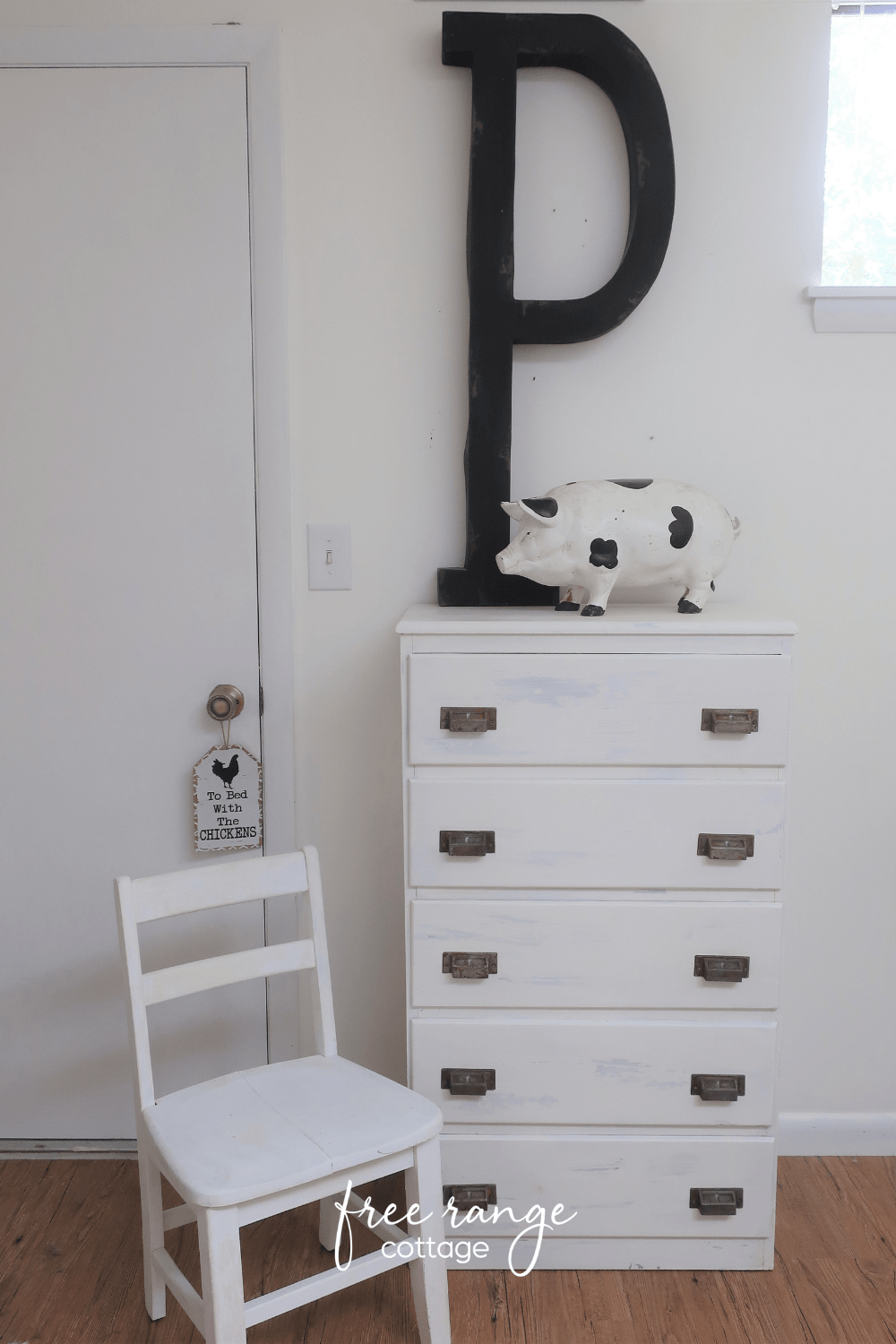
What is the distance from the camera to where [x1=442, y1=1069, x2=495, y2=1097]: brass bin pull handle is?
1518 mm

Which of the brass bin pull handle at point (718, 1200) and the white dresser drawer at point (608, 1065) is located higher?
the white dresser drawer at point (608, 1065)

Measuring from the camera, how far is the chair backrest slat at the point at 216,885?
1.46m

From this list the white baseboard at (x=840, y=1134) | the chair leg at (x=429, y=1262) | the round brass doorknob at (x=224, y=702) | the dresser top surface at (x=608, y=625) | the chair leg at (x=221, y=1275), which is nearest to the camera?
the chair leg at (x=221, y=1275)

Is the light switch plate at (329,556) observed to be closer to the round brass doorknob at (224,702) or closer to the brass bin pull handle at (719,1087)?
the round brass doorknob at (224,702)

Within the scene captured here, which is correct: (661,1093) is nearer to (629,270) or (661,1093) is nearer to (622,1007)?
(622,1007)

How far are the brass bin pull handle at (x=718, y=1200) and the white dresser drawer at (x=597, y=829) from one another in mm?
508

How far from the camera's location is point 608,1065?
4.98 ft

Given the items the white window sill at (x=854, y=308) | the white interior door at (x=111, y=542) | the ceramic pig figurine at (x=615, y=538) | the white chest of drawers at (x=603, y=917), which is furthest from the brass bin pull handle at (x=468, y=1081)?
the white window sill at (x=854, y=308)

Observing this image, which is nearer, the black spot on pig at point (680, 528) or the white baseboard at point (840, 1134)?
the black spot on pig at point (680, 528)

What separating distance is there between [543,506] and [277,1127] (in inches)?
39.5

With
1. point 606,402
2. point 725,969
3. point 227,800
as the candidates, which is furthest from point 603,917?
point 606,402

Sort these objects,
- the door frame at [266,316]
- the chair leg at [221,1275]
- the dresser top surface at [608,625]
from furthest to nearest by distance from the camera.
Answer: the door frame at [266,316] → the dresser top surface at [608,625] → the chair leg at [221,1275]

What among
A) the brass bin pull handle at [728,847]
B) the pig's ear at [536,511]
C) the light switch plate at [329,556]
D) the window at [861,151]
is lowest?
the brass bin pull handle at [728,847]

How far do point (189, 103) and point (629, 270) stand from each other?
0.85 metres
